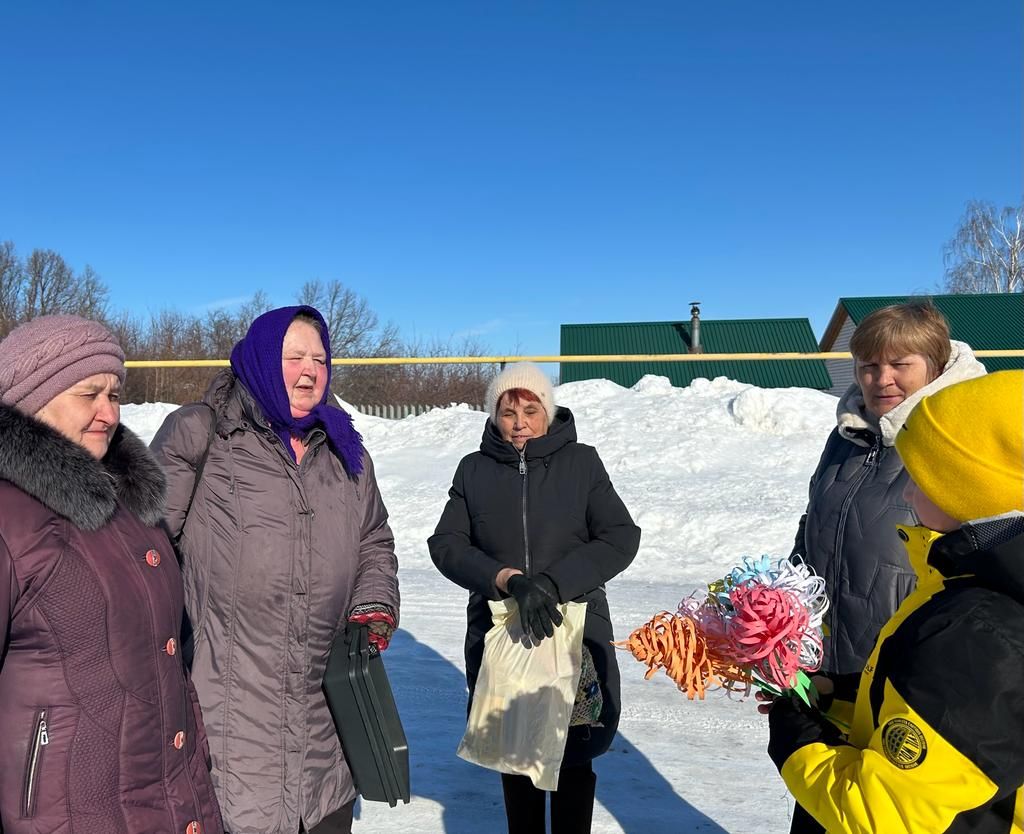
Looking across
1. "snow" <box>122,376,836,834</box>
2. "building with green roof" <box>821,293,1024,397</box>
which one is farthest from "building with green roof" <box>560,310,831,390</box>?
"snow" <box>122,376,836,834</box>

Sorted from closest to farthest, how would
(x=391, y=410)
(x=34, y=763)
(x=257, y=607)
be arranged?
(x=34, y=763)
(x=257, y=607)
(x=391, y=410)

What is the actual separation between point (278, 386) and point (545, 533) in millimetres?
1212

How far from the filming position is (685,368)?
19266 millimetres

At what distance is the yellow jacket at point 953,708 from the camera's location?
1.29 metres

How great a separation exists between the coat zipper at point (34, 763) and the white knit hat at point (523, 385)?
6.91 feet

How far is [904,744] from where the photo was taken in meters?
1.35

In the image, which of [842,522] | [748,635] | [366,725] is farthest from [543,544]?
[748,635]

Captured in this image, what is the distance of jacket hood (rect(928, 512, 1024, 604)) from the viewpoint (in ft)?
4.32

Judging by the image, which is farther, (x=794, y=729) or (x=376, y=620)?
(x=376, y=620)

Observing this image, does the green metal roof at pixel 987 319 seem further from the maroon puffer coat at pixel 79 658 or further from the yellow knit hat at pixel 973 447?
the maroon puffer coat at pixel 79 658

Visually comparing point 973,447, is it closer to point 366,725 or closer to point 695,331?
point 366,725

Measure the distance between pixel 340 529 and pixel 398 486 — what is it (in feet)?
31.3

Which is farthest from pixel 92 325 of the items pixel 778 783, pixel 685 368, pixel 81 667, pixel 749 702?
pixel 685 368

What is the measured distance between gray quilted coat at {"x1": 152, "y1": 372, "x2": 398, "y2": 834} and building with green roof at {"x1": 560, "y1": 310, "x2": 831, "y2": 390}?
56.7 ft
